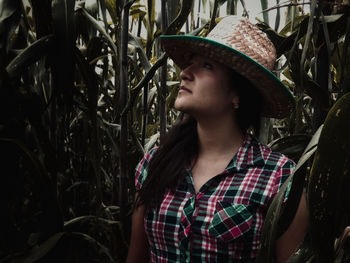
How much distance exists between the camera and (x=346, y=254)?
1.36 ft

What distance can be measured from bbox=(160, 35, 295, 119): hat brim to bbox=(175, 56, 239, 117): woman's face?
2 centimetres

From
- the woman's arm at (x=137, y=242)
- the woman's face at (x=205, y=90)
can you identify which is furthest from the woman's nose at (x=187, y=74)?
the woman's arm at (x=137, y=242)

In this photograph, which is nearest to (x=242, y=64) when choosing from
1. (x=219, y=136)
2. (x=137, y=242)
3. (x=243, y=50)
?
(x=243, y=50)

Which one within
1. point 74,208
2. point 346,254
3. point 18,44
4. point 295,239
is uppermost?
point 18,44

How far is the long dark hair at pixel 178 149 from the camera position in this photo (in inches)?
30.1

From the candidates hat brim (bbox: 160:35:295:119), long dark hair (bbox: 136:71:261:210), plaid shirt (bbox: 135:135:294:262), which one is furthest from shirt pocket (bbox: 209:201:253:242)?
hat brim (bbox: 160:35:295:119)

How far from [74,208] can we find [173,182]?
49cm

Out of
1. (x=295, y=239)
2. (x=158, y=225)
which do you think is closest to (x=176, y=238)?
(x=158, y=225)

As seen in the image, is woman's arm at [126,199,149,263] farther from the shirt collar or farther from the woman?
the shirt collar

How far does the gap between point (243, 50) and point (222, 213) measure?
0.31 m

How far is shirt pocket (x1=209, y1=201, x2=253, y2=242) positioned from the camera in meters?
0.67

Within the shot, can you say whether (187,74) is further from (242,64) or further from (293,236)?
(293,236)

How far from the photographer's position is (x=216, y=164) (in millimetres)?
779

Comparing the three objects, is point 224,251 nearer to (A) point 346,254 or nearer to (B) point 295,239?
(B) point 295,239
